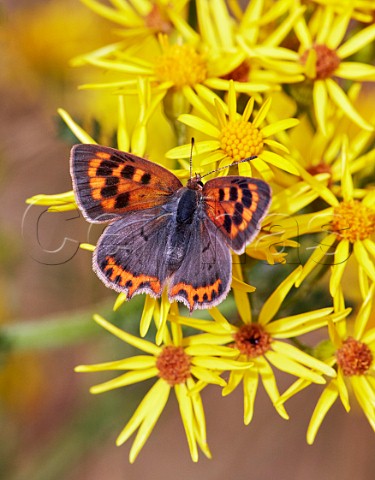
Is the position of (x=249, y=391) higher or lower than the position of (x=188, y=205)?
lower

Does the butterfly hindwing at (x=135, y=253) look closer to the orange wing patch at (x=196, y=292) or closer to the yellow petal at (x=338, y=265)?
the orange wing patch at (x=196, y=292)

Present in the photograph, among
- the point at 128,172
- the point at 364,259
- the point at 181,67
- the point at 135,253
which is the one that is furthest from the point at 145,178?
the point at 364,259

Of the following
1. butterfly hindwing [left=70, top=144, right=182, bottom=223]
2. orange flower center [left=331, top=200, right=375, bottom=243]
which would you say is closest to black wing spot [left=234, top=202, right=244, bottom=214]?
butterfly hindwing [left=70, top=144, right=182, bottom=223]

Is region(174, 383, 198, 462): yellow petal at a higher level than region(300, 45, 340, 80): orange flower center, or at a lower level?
lower

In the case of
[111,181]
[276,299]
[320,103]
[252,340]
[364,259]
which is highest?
[320,103]

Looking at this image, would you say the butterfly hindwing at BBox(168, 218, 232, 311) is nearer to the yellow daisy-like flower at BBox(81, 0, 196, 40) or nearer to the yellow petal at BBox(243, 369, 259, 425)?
the yellow petal at BBox(243, 369, 259, 425)

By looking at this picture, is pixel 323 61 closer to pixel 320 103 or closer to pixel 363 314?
pixel 320 103

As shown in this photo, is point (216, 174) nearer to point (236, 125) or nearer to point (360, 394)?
point (236, 125)
